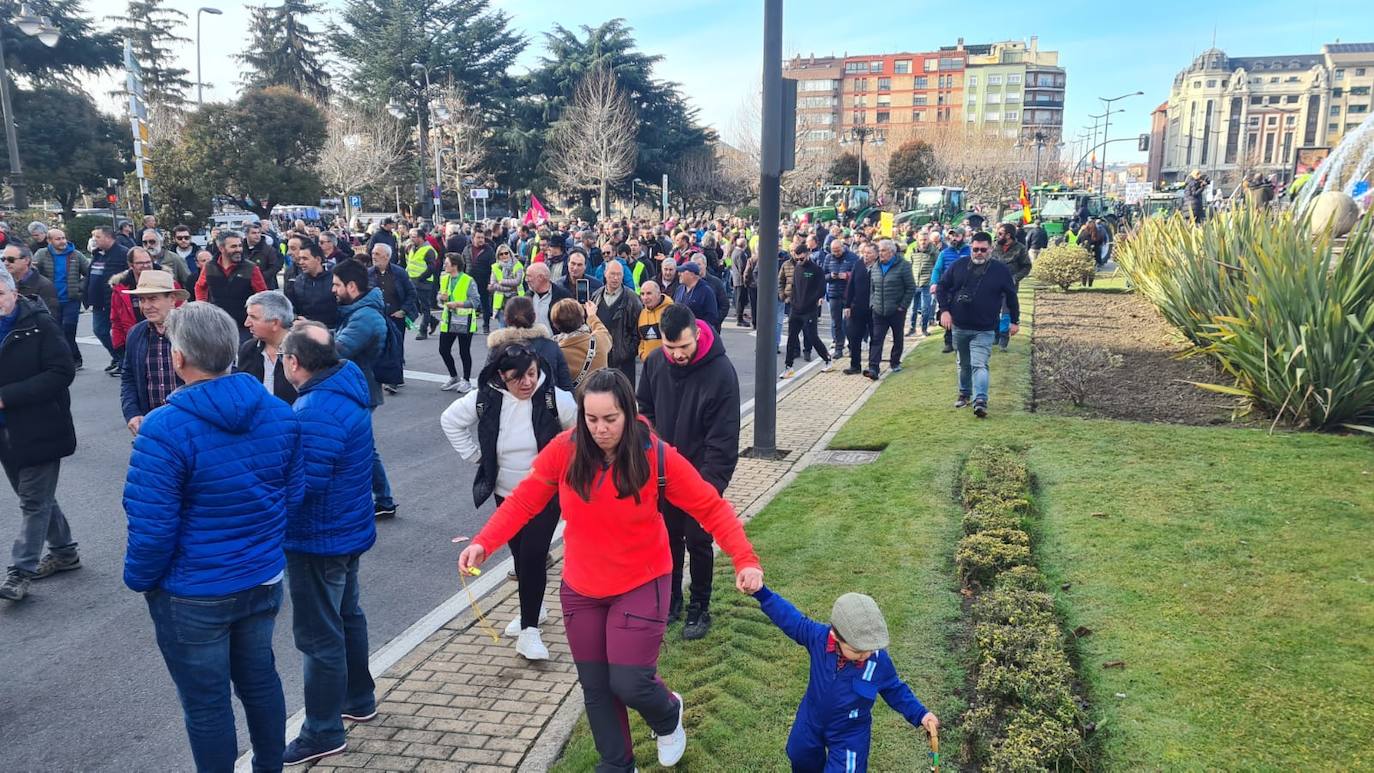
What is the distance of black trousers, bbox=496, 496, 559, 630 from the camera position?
4.75 metres

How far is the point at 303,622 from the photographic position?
12.8 ft

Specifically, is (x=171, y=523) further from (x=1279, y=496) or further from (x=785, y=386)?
(x=785, y=386)

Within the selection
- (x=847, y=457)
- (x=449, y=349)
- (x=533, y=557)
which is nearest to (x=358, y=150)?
(x=449, y=349)

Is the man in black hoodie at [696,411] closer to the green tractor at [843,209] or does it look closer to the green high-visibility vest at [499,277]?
the green high-visibility vest at [499,277]

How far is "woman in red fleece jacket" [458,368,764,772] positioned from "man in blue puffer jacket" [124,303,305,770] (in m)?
0.78

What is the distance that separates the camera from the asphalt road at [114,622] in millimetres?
4211

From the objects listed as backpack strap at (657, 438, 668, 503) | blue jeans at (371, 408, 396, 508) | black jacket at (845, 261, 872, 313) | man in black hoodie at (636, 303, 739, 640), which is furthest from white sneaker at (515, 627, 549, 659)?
black jacket at (845, 261, 872, 313)

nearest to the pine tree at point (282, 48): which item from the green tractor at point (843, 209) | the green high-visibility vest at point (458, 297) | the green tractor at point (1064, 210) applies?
the green tractor at point (843, 209)

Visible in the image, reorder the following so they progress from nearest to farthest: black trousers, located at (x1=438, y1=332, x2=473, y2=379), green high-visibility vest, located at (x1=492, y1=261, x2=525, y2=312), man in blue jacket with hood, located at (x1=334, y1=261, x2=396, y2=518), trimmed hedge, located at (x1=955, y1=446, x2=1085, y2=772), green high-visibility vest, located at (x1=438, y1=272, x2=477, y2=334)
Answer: trimmed hedge, located at (x1=955, y1=446, x2=1085, y2=772)
man in blue jacket with hood, located at (x1=334, y1=261, x2=396, y2=518)
green high-visibility vest, located at (x1=438, y1=272, x2=477, y2=334)
black trousers, located at (x1=438, y1=332, x2=473, y2=379)
green high-visibility vest, located at (x1=492, y1=261, x2=525, y2=312)

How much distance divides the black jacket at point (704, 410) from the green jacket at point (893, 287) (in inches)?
304

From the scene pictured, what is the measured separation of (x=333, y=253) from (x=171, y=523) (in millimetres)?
11866

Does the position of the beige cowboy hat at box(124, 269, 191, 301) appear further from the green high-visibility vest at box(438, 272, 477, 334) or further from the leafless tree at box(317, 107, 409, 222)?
the leafless tree at box(317, 107, 409, 222)

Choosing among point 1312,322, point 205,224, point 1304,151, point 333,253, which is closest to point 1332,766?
point 1312,322

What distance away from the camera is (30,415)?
219 inches
